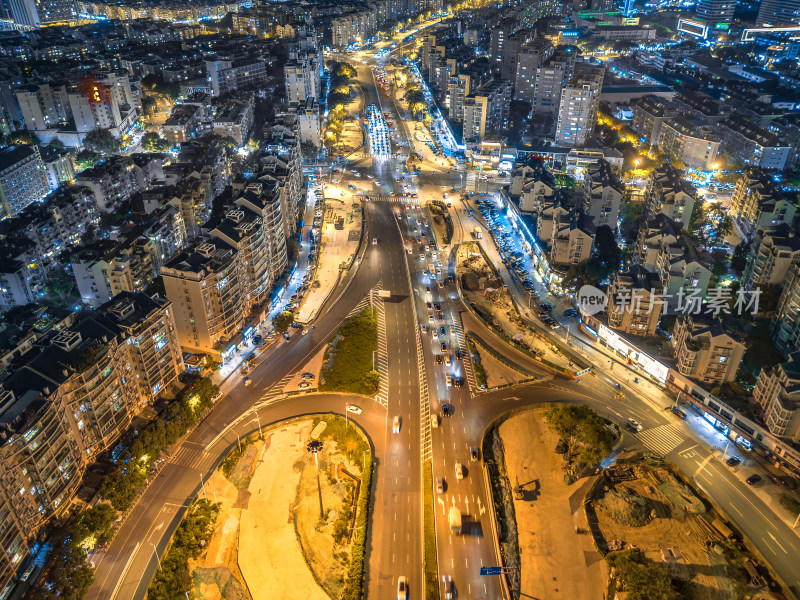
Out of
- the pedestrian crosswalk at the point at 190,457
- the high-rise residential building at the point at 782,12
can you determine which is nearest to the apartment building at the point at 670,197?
the pedestrian crosswalk at the point at 190,457

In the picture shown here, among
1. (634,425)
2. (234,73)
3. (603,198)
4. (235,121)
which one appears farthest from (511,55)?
(634,425)

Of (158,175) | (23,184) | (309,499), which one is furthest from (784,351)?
(23,184)

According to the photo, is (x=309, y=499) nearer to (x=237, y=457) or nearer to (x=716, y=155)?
(x=237, y=457)

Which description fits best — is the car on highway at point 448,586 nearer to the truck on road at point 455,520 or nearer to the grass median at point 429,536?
the grass median at point 429,536

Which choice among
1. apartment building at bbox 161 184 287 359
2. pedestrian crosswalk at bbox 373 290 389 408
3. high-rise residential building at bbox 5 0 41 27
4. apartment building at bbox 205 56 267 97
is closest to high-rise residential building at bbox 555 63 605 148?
pedestrian crosswalk at bbox 373 290 389 408

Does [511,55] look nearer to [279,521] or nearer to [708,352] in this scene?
[708,352]

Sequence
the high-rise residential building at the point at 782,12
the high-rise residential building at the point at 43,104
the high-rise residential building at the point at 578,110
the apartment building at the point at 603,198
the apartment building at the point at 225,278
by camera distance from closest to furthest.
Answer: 1. the apartment building at the point at 225,278
2. the apartment building at the point at 603,198
3. the high-rise residential building at the point at 43,104
4. the high-rise residential building at the point at 578,110
5. the high-rise residential building at the point at 782,12

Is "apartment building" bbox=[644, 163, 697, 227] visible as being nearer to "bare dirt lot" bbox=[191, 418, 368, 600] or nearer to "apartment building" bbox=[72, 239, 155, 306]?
"bare dirt lot" bbox=[191, 418, 368, 600]
